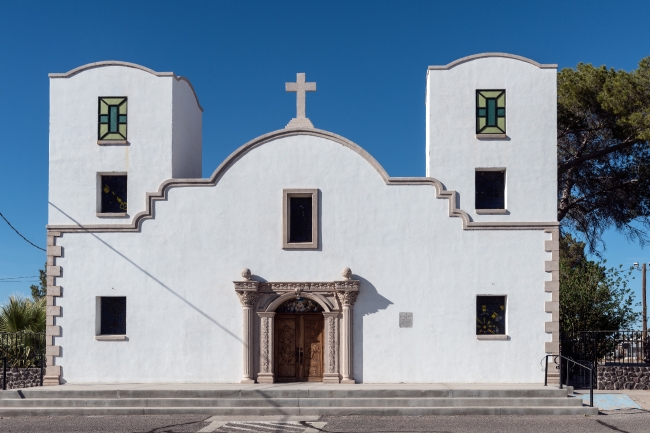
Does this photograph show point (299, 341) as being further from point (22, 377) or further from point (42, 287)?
point (42, 287)

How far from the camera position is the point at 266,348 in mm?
20328

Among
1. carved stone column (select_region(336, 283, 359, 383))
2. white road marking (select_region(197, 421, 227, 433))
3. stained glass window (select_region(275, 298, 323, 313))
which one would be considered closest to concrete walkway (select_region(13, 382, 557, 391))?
carved stone column (select_region(336, 283, 359, 383))

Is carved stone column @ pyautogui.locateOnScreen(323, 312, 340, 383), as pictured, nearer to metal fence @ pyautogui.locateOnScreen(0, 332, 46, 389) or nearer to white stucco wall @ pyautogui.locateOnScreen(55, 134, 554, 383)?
white stucco wall @ pyautogui.locateOnScreen(55, 134, 554, 383)

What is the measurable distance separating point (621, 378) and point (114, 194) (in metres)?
14.7

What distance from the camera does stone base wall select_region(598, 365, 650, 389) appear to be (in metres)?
22.0

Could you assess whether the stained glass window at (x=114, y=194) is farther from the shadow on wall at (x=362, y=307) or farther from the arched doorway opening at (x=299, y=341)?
the shadow on wall at (x=362, y=307)

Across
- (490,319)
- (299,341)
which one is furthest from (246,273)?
(490,319)

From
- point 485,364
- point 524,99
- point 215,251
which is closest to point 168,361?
point 215,251

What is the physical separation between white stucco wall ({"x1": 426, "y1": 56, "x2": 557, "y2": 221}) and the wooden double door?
16.5 ft

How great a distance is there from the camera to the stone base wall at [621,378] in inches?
867

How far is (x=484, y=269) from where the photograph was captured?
805 inches

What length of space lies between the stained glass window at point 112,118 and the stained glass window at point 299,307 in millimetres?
6153

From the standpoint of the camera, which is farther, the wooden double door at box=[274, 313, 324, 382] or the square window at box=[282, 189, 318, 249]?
the wooden double door at box=[274, 313, 324, 382]

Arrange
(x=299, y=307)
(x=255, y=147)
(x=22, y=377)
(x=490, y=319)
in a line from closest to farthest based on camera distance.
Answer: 1. (x=490, y=319)
2. (x=299, y=307)
3. (x=255, y=147)
4. (x=22, y=377)
